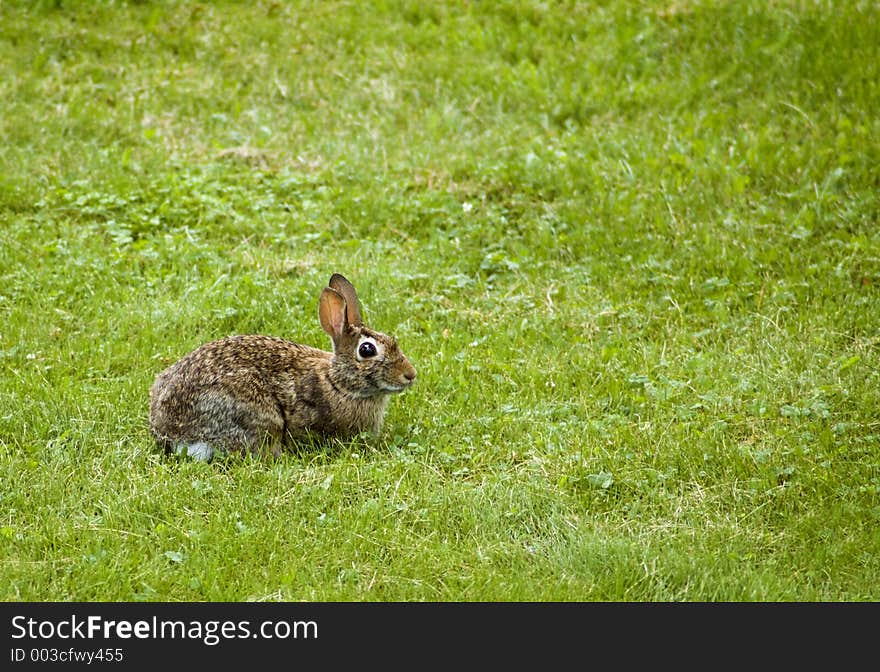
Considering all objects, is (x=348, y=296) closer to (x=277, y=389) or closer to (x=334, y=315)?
(x=334, y=315)

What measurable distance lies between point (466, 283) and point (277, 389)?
9.76 feet

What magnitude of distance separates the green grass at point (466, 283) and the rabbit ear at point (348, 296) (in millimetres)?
822

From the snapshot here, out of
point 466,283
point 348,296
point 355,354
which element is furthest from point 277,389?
point 466,283

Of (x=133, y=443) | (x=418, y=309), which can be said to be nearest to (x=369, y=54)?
(x=418, y=309)

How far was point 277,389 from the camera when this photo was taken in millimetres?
7871

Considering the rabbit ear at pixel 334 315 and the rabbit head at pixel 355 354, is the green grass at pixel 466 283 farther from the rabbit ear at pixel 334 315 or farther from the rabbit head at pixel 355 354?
the rabbit ear at pixel 334 315

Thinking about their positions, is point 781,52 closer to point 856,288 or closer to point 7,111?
point 856,288

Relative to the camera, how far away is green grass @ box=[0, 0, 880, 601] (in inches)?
256

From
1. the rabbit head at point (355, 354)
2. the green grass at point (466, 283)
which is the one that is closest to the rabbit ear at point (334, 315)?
the rabbit head at point (355, 354)

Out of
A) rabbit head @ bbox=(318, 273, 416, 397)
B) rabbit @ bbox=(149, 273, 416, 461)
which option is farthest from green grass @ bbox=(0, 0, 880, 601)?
rabbit head @ bbox=(318, 273, 416, 397)

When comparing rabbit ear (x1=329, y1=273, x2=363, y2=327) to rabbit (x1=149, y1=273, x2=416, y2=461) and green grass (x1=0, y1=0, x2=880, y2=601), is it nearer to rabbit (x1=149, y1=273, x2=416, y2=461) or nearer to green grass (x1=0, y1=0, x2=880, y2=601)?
rabbit (x1=149, y1=273, x2=416, y2=461)

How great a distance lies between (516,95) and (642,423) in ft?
22.4

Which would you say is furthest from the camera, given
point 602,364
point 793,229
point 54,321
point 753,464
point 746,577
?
point 793,229

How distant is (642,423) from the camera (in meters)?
7.92
